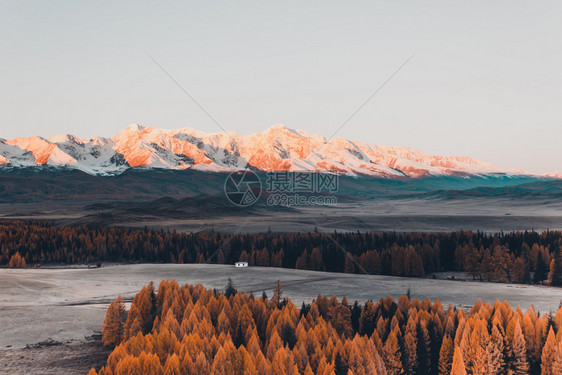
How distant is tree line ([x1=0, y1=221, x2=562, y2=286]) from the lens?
380 feet

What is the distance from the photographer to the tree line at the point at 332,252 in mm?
115875

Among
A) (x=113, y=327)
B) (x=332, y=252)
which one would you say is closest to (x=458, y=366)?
(x=113, y=327)

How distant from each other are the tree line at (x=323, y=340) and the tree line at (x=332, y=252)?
2374 inches

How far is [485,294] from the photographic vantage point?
270ft

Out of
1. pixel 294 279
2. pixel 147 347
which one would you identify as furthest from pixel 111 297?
pixel 147 347

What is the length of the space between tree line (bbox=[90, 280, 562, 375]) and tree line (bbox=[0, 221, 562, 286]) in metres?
60.3

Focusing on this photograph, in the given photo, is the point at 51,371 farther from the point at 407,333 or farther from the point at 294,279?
the point at 294,279

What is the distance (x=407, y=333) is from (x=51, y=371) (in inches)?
1290

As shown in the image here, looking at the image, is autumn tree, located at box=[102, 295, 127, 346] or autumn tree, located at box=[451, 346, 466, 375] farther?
autumn tree, located at box=[102, 295, 127, 346]

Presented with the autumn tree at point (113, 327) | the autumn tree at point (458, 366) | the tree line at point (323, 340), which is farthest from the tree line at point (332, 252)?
the autumn tree at point (113, 327)

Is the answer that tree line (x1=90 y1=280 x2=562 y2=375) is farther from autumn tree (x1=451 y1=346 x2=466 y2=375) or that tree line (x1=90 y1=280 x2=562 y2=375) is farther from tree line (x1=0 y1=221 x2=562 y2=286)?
tree line (x1=0 y1=221 x2=562 y2=286)

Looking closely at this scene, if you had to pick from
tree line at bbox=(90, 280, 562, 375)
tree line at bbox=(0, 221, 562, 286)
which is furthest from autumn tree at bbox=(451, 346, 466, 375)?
tree line at bbox=(0, 221, 562, 286)

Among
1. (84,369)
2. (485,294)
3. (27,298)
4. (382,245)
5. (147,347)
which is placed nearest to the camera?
(147,347)

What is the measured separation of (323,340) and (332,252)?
84.9 meters
